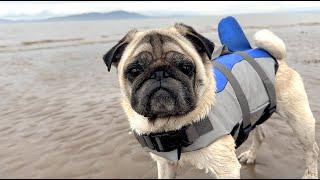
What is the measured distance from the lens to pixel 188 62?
372 centimetres

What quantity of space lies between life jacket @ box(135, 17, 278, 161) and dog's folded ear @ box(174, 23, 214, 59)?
61cm

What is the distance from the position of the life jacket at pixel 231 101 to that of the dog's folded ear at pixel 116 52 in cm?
80

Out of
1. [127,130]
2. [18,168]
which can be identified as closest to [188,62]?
[18,168]

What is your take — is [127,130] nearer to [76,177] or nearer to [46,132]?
[46,132]

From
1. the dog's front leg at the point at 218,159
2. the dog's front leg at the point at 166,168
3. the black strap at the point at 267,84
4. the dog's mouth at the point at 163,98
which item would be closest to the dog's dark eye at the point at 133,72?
the dog's mouth at the point at 163,98

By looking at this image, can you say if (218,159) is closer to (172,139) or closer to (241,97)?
(172,139)

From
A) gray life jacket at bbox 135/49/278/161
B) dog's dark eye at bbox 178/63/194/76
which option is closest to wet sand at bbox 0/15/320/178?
gray life jacket at bbox 135/49/278/161

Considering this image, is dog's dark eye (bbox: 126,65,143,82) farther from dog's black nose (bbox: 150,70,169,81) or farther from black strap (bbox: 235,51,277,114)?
black strap (bbox: 235,51,277,114)

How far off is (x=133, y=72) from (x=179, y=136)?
2.59ft

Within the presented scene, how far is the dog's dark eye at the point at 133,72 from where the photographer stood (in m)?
3.73

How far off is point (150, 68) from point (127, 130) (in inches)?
168

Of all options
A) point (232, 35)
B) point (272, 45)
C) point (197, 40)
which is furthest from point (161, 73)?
point (232, 35)

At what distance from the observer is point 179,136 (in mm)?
4055

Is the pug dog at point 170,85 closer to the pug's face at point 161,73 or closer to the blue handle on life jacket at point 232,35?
the pug's face at point 161,73
